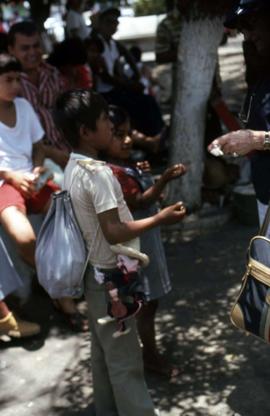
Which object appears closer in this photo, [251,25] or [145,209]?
[251,25]

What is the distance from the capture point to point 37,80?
4.79m

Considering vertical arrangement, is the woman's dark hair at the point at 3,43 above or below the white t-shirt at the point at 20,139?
above

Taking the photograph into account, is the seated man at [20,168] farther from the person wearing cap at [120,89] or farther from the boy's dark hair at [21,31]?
the person wearing cap at [120,89]

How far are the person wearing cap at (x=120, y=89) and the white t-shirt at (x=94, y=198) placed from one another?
12.8 ft

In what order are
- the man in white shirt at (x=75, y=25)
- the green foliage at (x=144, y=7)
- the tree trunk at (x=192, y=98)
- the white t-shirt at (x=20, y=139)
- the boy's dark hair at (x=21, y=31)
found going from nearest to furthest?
the white t-shirt at (x=20, y=139), the boy's dark hair at (x=21, y=31), the tree trunk at (x=192, y=98), the man in white shirt at (x=75, y=25), the green foliage at (x=144, y=7)

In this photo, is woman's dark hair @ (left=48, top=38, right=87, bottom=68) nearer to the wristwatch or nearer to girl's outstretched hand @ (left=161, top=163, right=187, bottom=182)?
girl's outstretched hand @ (left=161, top=163, right=187, bottom=182)

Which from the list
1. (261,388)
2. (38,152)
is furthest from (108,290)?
(38,152)

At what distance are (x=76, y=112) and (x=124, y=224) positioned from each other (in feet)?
1.68

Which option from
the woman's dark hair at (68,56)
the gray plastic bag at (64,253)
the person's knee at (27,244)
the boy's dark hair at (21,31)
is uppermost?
the boy's dark hair at (21,31)

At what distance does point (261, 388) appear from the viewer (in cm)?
331

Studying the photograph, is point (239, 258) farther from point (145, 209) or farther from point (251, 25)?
point (251, 25)

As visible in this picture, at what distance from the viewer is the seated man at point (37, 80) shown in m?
4.62

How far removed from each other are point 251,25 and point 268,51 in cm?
13

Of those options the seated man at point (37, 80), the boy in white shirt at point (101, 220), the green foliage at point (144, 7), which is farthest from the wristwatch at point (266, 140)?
the green foliage at point (144, 7)
